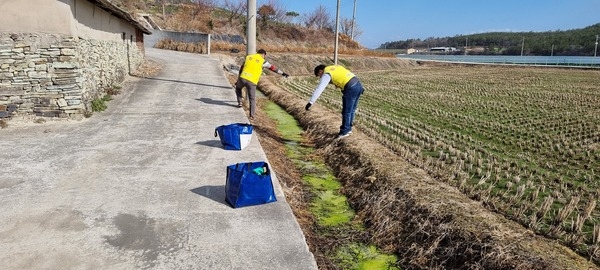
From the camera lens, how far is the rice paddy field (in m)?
4.46

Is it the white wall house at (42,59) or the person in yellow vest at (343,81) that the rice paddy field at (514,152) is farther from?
the white wall house at (42,59)

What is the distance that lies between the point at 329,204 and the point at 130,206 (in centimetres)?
239

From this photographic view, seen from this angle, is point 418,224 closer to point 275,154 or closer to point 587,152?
point 275,154

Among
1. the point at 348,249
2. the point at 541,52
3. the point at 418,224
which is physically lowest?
Answer: the point at 348,249

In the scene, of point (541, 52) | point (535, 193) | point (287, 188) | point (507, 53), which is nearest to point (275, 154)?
point (287, 188)

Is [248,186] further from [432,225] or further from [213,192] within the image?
[432,225]

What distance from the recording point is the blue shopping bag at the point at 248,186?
14.1 ft

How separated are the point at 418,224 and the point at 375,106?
31.2 feet

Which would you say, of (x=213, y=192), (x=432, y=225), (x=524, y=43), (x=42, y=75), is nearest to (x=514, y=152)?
(x=432, y=225)

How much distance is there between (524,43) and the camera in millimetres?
95062

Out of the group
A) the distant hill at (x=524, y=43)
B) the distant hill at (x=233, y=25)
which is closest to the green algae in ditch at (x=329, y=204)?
the distant hill at (x=233, y=25)

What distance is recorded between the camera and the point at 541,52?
8412 cm

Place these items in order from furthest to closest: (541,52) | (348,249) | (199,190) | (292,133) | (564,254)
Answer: (541,52) → (292,133) → (199,190) → (348,249) → (564,254)

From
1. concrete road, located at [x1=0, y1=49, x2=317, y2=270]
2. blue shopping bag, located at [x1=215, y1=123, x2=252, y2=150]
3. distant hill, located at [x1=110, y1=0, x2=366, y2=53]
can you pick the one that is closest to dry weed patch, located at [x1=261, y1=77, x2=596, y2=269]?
concrete road, located at [x1=0, y1=49, x2=317, y2=270]
